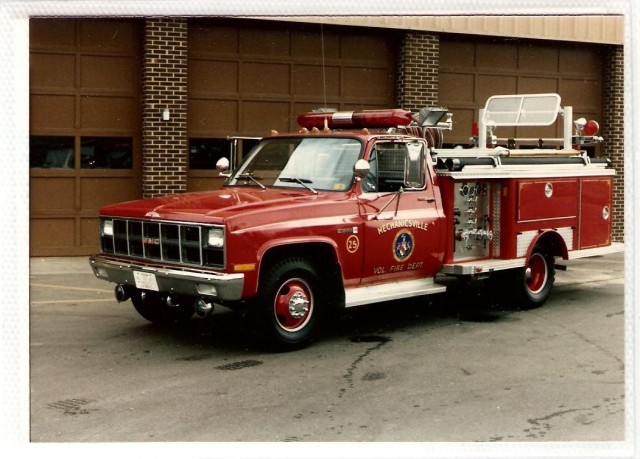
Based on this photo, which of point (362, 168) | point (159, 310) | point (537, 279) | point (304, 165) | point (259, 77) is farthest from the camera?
point (259, 77)

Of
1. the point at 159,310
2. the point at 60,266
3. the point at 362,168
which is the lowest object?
the point at 159,310

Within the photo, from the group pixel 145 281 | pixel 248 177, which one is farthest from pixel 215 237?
pixel 248 177

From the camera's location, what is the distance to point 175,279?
7.54 m

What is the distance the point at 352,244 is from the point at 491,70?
8.44 metres

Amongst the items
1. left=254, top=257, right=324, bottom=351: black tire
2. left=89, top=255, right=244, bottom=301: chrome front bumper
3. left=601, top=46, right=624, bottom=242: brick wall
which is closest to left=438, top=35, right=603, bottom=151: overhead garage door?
left=601, top=46, right=624, bottom=242: brick wall

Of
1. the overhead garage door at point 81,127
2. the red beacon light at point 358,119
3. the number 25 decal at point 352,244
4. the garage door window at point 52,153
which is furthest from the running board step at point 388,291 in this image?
the garage door window at point 52,153

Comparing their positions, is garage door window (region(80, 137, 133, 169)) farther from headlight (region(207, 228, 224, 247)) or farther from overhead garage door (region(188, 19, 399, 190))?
headlight (region(207, 228, 224, 247))

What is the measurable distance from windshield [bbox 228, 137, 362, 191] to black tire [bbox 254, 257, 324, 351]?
36.6 inches

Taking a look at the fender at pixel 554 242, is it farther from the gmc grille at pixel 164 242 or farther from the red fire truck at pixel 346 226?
the gmc grille at pixel 164 242

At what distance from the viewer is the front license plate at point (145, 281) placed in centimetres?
773

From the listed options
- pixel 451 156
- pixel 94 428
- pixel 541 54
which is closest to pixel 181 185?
pixel 451 156

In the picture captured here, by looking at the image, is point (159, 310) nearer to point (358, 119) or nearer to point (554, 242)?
point (358, 119)

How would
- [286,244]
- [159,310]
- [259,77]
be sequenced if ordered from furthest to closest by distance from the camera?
[259,77]
[159,310]
[286,244]

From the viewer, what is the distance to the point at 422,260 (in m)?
8.89
